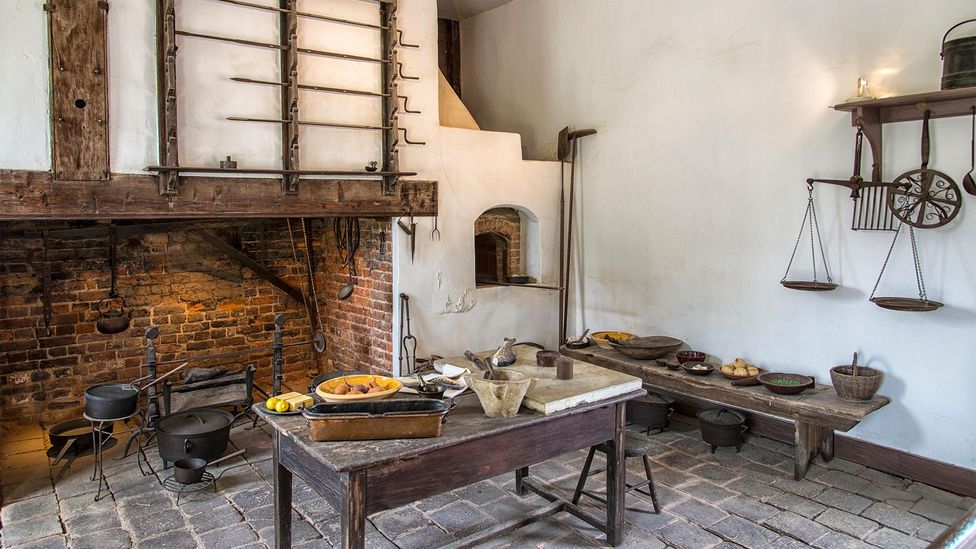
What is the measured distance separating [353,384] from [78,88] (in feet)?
9.04

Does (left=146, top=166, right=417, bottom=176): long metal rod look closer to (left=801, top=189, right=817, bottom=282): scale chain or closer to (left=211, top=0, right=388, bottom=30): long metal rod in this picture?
(left=211, top=0, right=388, bottom=30): long metal rod

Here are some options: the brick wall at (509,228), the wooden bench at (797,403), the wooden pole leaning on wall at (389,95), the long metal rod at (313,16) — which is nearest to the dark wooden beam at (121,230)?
the wooden pole leaning on wall at (389,95)

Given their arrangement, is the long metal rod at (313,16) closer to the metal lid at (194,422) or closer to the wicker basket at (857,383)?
the metal lid at (194,422)

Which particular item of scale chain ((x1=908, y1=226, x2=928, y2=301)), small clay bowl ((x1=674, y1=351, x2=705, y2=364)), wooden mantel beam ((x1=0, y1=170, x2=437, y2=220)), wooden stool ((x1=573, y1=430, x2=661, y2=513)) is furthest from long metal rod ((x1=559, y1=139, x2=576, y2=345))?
scale chain ((x1=908, y1=226, x2=928, y2=301))

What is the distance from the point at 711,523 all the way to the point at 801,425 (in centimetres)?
112

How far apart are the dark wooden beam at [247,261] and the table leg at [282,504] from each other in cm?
382

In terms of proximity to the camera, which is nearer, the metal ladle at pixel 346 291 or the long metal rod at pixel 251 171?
the long metal rod at pixel 251 171

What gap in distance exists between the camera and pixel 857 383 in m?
4.68

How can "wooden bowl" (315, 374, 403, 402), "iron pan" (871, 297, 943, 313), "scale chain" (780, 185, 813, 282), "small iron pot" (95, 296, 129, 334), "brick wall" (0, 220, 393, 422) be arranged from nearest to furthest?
"wooden bowl" (315, 374, 403, 402) < "iron pan" (871, 297, 943, 313) < "scale chain" (780, 185, 813, 282) < "brick wall" (0, 220, 393, 422) < "small iron pot" (95, 296, 129, 334)

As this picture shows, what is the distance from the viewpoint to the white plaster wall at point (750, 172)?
15.1 ft

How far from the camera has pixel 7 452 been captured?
17.8 feet

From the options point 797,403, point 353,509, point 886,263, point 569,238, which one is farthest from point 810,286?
point 353,509

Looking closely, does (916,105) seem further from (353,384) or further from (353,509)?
(353,509)

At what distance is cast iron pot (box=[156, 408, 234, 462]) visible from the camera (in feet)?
15.7
